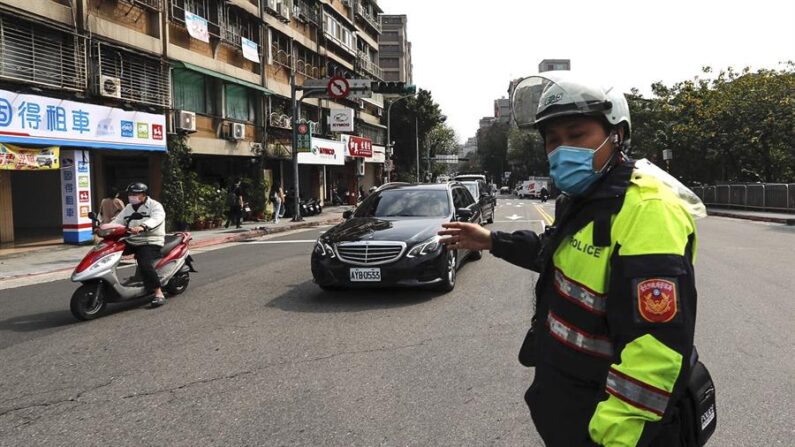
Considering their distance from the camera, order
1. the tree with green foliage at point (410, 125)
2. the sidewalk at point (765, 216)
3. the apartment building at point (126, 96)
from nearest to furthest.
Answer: the apartment building at point (126, 96)
the sidewalk at point (765, 216)
the tree with green foliage at point (410, 125)

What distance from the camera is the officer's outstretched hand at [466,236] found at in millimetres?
2402

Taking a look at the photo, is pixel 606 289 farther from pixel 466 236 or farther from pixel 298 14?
pixel 298 14

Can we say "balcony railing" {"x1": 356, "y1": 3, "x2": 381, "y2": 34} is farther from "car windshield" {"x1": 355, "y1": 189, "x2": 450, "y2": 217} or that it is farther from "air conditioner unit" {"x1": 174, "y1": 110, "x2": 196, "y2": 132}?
"car windshield" {"x1": 355, "y1": 189, "x2": 450, "y2": 217}

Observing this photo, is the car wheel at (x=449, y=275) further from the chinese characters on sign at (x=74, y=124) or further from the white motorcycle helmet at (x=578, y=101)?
the chinese characters on sign at (x=74, y=124)

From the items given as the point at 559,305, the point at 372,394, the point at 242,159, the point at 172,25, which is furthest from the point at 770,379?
the point at 242,159

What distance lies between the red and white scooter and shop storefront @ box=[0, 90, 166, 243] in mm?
8337

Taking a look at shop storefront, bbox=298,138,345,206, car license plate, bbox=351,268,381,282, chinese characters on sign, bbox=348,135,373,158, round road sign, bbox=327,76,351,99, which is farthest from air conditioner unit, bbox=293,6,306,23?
car license plate, bbox=351,268,381,282

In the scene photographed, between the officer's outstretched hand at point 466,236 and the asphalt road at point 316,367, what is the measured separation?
1.52m

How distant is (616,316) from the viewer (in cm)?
153

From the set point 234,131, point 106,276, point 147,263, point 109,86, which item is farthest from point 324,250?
point 234,131

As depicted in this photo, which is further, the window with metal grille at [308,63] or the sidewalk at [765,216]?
the window with metal grille at [308,63]

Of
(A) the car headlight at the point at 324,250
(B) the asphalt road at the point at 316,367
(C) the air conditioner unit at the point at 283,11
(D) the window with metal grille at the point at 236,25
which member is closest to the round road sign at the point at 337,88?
(D) the window with metal grille at the point at 236,25

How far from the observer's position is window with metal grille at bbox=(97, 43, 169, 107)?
17.3 metres

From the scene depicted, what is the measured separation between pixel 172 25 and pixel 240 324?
17.5m
